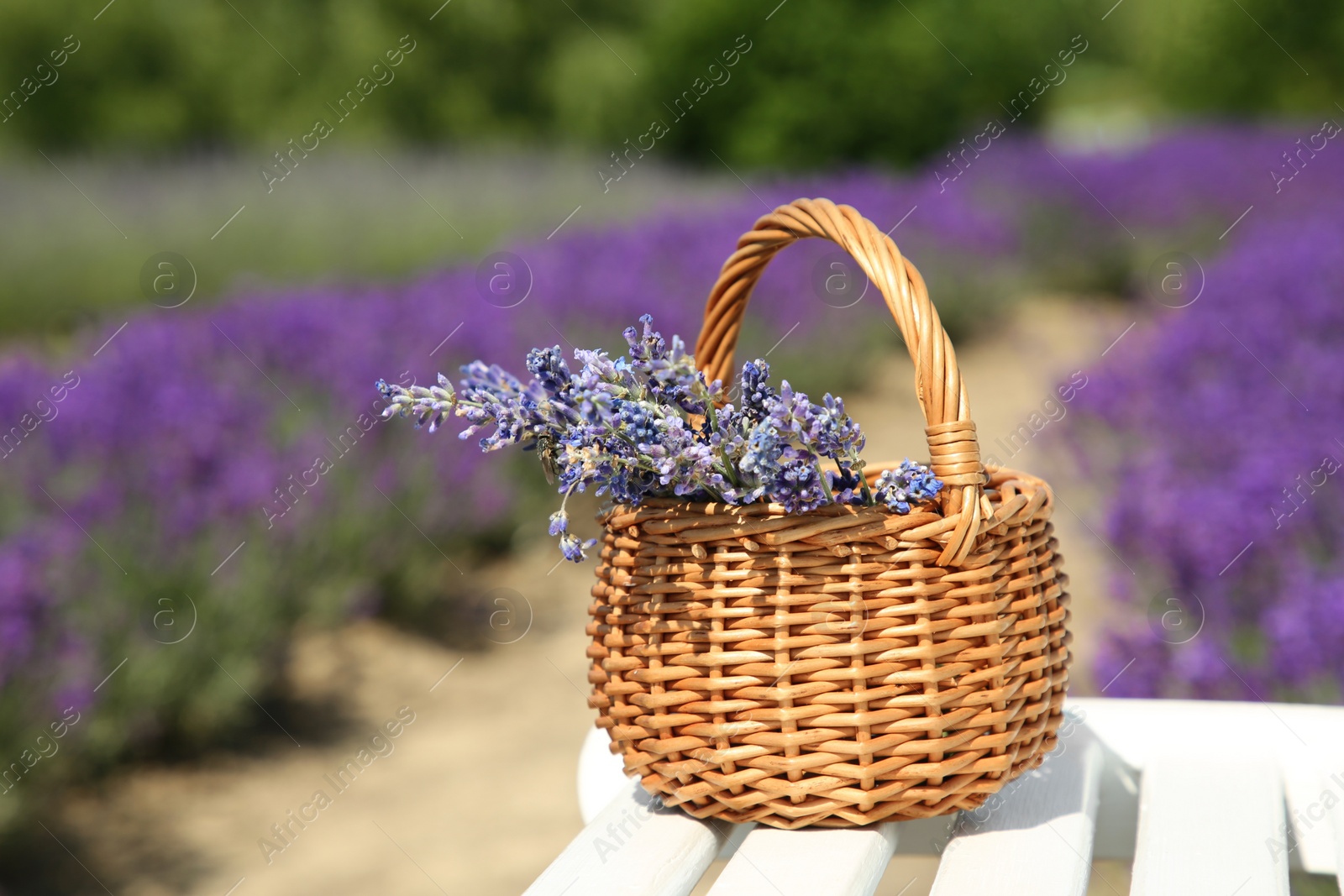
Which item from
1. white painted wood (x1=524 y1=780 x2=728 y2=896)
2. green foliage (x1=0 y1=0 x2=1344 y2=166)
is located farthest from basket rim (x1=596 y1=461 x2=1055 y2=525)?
green foliage (x1=0 y1=0 x2=1344 y2=166)

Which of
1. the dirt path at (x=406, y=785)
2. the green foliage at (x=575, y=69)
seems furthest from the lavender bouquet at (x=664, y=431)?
the green foliage at (x=575, y=69)

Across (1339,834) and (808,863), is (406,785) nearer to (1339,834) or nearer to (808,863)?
(808,863)

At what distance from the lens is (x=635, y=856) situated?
2.97ft

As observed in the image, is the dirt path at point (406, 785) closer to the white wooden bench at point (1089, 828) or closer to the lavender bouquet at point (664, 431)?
the white wooden bench at point (1089, 828)

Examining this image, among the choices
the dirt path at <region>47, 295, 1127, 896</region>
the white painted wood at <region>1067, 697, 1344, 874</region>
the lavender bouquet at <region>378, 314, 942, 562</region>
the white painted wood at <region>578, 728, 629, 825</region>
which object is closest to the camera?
the lavender bouquet at <region>378, 314, 942, 562</region>

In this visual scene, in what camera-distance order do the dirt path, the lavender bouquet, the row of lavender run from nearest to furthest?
the lavender bouquet → the row of lavender → the dirt path

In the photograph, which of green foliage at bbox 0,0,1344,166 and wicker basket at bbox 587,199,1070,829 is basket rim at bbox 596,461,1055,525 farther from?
green foliage at bbox 0,0,1344,166

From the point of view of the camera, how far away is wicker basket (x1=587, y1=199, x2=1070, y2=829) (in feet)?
2.74

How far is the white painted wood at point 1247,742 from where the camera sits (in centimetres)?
102

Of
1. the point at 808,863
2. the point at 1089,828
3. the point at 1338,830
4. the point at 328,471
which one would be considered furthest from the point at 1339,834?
the point at 328,471

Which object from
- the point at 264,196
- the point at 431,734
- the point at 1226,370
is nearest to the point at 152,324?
the point at 431,734

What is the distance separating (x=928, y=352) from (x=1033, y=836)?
1.40 ft

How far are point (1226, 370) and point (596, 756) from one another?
2612 millimetres

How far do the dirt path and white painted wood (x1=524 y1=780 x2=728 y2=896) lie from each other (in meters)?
1.24
